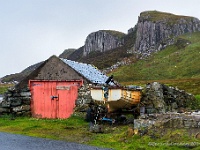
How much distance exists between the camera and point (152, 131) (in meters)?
17.4

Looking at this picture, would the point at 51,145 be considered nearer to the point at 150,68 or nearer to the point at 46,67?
the point at 46,67

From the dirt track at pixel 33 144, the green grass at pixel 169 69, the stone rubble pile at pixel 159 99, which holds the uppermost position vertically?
the green grass at pixel 169 69

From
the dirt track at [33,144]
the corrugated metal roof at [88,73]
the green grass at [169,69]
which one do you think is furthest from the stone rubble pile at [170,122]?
the green grass at [169,69]

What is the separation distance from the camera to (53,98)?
91.2 feet

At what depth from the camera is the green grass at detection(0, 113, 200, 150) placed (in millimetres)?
16141

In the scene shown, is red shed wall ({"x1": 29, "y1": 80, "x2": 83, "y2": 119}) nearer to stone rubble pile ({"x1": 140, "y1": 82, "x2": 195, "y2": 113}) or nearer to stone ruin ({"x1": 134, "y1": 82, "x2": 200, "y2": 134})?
stone rubble pile ({"x1": 140, "y1": 82, "x2": 195, "y2": 113})

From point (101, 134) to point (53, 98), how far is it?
8.99m

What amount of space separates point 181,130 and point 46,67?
47.3ft

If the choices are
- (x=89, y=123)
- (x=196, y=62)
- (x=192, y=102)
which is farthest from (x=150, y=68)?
(x=89, y=123)

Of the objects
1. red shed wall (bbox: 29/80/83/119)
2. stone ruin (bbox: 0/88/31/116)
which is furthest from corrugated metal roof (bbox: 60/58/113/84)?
stone ruin (bbox: 0/88/31/116)

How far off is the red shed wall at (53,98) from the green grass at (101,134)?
220 centimetres

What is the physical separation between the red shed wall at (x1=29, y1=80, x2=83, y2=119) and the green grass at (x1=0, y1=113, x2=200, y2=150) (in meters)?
2.20

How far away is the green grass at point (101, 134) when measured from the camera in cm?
1614

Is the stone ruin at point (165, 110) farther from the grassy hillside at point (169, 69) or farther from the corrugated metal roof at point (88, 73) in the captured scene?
the grassy hillside at point (169, 69)
